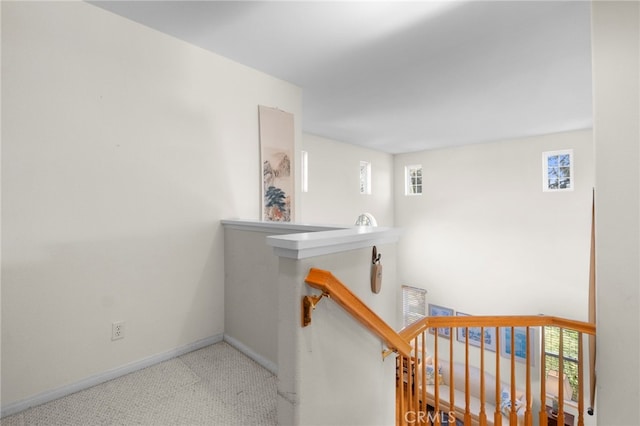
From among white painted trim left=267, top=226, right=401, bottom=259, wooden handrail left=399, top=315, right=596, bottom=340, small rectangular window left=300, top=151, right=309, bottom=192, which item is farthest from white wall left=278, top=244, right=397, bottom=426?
small rectangular window left=300, top=151, right=309, bottom=192

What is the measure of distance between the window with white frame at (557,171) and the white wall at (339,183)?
3254mm

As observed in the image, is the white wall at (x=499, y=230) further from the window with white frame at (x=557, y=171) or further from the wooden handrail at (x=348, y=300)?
the wooden handrail at (x=348, y=300)

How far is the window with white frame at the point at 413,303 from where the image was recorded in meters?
7.49

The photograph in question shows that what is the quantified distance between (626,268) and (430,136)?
4810mm

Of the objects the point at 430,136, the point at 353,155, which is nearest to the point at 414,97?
the point at 430,136

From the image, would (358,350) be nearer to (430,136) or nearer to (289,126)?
(289,126)

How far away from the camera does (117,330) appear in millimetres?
2133

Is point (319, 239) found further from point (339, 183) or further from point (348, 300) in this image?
point (339, 183)

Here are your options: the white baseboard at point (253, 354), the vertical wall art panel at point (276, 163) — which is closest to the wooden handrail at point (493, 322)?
the white baseboard at point (253, 354)

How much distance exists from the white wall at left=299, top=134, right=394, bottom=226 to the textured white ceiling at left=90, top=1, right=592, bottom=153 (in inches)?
55.9

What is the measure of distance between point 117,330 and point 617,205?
311 cm

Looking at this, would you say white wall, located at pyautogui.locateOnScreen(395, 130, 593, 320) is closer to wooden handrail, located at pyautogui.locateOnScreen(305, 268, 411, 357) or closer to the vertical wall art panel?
the vertical wall art panel

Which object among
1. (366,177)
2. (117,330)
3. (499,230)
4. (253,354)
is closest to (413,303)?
(499,230)

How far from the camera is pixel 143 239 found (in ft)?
7.39
